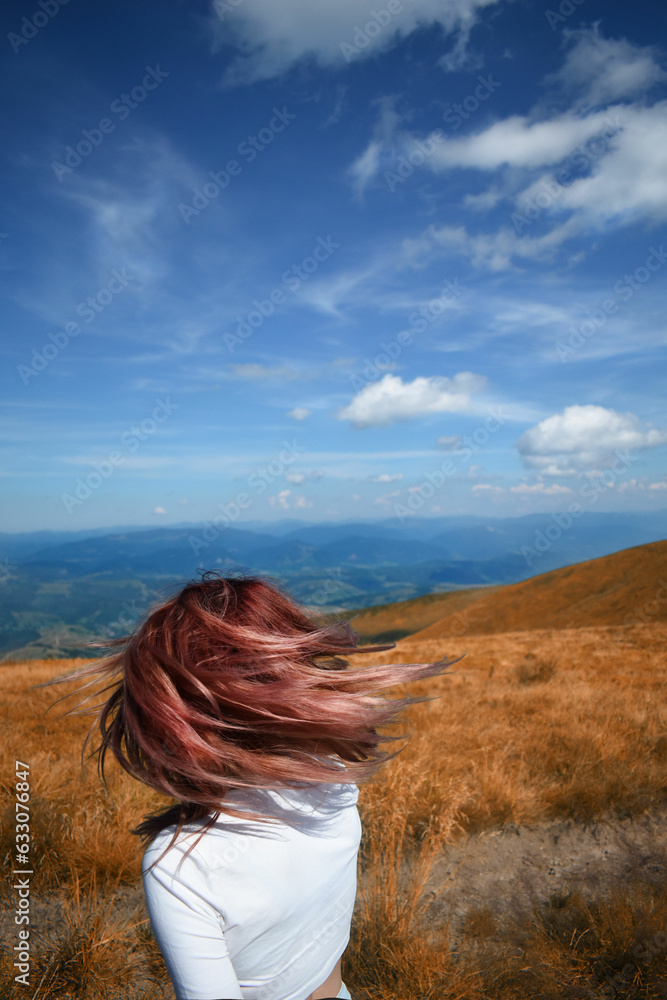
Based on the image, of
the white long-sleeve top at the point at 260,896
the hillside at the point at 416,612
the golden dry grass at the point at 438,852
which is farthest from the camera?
the hillside at the point at 416,612

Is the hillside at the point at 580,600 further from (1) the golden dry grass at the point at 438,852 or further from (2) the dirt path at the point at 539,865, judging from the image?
(2) the dirt path at the point at 539,865

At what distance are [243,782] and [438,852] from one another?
3687 mm

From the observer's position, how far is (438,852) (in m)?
4.00

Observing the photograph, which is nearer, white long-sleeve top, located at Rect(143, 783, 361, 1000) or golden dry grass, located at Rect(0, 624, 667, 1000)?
white long-sleeve top, located at Rect(143, 783, 361, 1000)

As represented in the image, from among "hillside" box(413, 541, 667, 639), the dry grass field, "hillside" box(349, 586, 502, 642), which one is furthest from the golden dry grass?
"hillside" box(349, 586, 502, 642)

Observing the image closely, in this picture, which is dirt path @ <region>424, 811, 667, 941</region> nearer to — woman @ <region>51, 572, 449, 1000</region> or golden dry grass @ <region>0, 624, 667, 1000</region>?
golden dry grass @ <region>0, 624, 667, 1000</region>

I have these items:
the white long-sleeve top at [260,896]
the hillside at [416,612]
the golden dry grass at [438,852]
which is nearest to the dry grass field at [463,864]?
the golden dry grass at [438,852]

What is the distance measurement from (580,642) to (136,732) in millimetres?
19524

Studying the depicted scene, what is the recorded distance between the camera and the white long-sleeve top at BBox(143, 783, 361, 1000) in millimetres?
1047

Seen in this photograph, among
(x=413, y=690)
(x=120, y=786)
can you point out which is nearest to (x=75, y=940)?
(x=120, y=786)

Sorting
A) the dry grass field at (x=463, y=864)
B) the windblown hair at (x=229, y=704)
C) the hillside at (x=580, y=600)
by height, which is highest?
the windblown hair at (x=229, y=704)

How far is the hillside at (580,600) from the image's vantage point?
35.8 m

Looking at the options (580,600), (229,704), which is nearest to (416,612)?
(580,600)

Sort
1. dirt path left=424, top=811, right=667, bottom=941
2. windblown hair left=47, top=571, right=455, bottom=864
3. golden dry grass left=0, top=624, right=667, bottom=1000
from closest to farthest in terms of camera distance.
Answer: windblown hair left=47, top=571, right=455, bottom=864 → golden dry grass left=0, top=624, right=667, bottom=1000 → dirt path left=424, top=811, right=667, bottom=941
